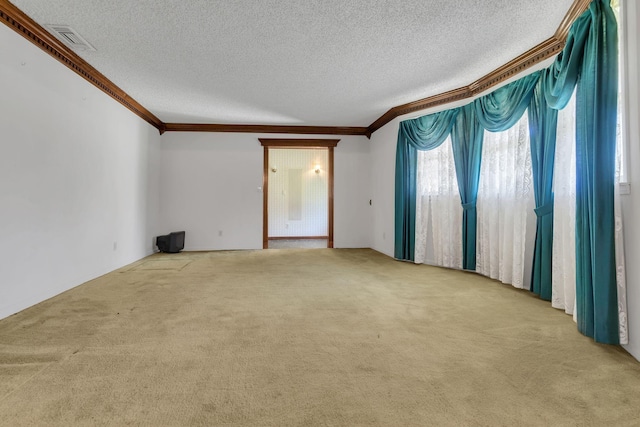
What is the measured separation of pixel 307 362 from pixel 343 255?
3650 millimetres

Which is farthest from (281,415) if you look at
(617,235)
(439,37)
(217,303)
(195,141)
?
(195,141)

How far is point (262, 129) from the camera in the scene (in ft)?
19.0

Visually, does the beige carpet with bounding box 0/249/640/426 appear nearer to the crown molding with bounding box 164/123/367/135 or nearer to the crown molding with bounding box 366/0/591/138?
the crown molding with bounding box 366/0/591/138

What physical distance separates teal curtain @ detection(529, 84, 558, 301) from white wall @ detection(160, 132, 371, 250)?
347 cm

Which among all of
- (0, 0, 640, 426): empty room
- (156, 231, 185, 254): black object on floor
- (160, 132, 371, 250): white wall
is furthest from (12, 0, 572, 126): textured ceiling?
(156, 231, 185, 254): black object on floor

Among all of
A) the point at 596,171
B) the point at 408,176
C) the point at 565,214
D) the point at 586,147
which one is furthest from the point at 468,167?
the point at 596,171

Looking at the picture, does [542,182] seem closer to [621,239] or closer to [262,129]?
[621,239]

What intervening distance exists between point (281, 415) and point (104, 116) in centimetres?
421

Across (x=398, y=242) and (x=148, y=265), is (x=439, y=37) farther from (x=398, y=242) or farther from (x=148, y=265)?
(x=148, y=265)

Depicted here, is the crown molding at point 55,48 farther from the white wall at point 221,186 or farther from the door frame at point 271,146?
the door frame at point 271,146

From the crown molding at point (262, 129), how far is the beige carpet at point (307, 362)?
3710 millimetres

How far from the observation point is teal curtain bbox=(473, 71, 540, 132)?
2.95m

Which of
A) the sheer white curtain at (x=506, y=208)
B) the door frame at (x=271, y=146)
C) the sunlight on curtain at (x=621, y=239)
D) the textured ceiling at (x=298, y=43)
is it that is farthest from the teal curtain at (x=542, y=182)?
the door frame at (x=271, y=146)

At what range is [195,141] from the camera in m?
Answer: 5.79
